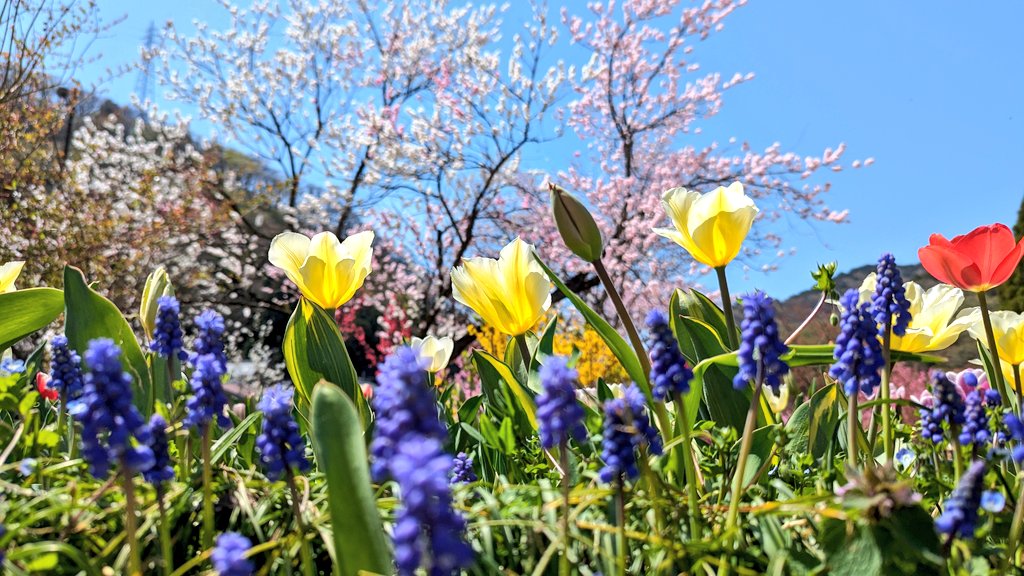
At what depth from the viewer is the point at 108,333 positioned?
0.97 m

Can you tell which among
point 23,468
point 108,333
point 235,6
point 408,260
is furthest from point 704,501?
point 235,6

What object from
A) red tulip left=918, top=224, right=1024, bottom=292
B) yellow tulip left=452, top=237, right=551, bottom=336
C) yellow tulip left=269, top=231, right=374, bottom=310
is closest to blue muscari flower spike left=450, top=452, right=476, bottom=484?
yellow tulip left=452, top=237, right=551, bottom=336

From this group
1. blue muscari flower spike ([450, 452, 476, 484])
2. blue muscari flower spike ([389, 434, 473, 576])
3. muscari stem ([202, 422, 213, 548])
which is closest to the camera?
blue muscari flower spike ([389, 434, 473, 576])

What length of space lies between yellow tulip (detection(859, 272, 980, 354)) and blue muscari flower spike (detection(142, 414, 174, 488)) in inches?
37.5

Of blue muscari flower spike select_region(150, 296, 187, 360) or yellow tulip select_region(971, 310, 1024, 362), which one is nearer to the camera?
blue muscari flower spike select_region(150, 296, 187, 360)

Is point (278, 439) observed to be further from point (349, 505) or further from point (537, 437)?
point (537, 437)

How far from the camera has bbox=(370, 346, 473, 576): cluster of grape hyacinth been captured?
1.28 ft

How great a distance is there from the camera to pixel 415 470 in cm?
39

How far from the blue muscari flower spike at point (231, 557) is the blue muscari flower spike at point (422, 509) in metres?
0.13

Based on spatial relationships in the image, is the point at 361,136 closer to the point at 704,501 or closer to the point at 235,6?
the point at 235,6

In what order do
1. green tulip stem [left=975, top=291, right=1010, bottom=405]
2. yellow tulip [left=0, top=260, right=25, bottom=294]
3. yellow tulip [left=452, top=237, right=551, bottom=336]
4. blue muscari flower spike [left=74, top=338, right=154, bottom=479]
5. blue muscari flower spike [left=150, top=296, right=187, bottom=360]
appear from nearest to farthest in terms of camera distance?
blue muscari flower spike [left=74, top=338, right=154, bottom=479] → blue muscari flower spike [left=150, top=296, right=187, bottom=360] → green tulip stem [left=975, top=291, right=1010, bottom=405] → yellow tulip [left=452, top=237, right=551, bottom=336] → yellow tulip [left=0, top=260, right=25, bottom=294]

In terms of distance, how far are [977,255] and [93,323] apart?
127 cm

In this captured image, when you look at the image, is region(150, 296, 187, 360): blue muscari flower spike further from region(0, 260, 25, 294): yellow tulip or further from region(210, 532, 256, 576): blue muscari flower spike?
region(0, 260, 25, 294): yellow tulip

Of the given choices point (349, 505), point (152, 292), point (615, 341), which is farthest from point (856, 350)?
point (152, 292)
